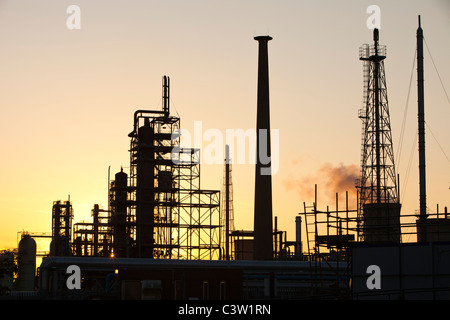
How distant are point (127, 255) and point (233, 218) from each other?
30553 mm

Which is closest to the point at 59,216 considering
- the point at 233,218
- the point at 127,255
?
the point at 233,218

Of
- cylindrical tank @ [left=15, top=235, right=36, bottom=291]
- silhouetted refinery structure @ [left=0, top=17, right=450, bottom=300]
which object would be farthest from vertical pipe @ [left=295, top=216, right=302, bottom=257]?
cylindrical tank @ [left=15, top=235, right=36, bottom=291]

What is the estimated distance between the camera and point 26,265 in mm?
82188

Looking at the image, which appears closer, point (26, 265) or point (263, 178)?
point (263, 178)

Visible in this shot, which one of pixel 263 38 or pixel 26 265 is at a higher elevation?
pixel 263 38

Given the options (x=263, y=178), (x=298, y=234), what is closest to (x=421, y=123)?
(x=263, y=178)

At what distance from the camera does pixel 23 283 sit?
266ft

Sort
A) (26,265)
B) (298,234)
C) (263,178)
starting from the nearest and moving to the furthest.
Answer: (263,178) < (26,265) < (298,234)

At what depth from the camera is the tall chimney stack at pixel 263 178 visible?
226 feet

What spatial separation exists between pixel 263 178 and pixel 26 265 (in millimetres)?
28302

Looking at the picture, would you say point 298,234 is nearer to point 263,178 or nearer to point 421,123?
point 263,178

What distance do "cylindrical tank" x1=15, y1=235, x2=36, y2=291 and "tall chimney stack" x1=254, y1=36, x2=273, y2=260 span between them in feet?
85.3
